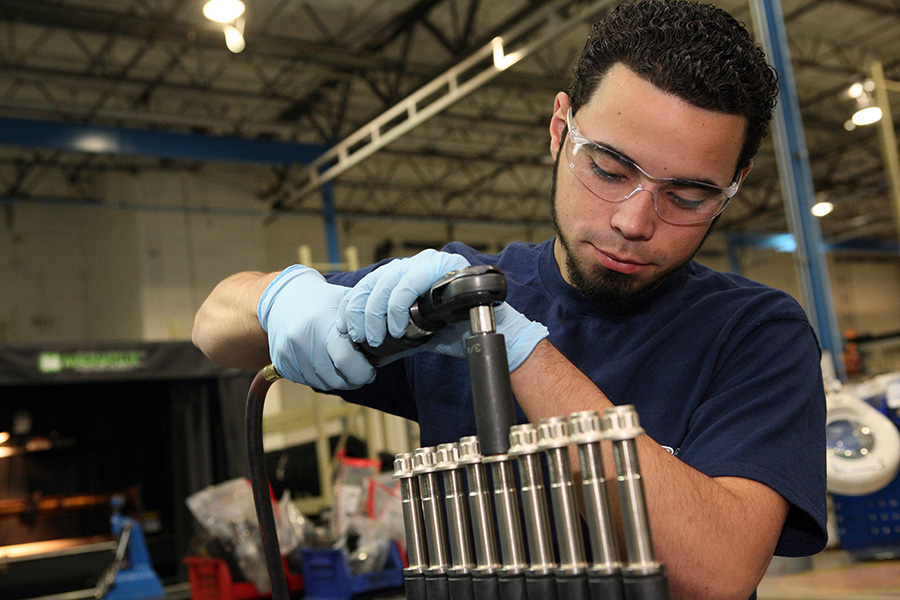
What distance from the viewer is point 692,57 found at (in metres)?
1.00

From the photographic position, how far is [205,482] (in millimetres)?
5348

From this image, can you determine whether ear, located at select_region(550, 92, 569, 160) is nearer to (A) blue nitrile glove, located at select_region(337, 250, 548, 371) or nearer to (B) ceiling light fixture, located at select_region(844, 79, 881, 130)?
(A) blue nitrile glove, located at select_region(337, 250, 548, 371)

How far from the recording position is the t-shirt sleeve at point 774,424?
918 millimetres

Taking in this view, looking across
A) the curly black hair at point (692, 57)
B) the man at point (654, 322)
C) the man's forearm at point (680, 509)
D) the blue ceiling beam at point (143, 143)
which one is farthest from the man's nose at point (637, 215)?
the blue ceiling beam at point (143, 143)

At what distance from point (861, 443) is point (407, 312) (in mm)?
2523

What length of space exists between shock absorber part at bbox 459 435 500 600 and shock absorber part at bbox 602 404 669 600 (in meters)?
0.12

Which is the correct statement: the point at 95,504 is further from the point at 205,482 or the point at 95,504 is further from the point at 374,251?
the point at 374,251

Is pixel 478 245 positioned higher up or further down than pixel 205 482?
higher up

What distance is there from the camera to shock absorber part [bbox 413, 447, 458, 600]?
0.73 metres

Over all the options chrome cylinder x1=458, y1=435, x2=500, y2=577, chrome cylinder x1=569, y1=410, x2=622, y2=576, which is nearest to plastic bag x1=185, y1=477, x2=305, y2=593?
chrome cylinder x1=458, y1=435, x2=500, y2=577

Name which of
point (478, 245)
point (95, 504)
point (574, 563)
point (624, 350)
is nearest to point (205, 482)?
point (95, 504)

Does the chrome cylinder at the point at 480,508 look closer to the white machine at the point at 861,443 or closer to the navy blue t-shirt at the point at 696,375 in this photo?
the navy blue t-shirt at the point at 696,375

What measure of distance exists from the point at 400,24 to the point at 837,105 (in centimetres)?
741

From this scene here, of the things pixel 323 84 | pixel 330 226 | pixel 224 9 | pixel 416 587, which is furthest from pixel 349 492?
pixel 323 84
